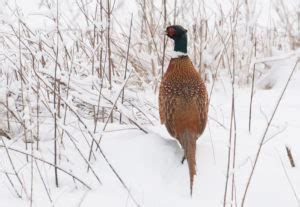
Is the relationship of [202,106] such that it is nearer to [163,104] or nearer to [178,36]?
[163,104]

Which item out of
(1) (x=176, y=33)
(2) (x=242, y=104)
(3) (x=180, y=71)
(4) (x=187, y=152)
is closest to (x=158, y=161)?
(4) (x=187, y=152)

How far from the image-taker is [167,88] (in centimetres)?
279

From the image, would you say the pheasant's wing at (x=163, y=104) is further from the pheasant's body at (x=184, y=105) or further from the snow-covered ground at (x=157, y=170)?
the snow-covered ground at (x=157, y=170)

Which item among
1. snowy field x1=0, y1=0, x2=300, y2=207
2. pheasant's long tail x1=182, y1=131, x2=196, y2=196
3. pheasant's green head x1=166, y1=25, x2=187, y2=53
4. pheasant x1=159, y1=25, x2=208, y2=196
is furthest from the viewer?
pheasant's green head x1=166, y1=25, x2=187, y2=53

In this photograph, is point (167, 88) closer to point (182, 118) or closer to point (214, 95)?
point (182, 118)

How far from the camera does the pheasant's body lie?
8.78 feet

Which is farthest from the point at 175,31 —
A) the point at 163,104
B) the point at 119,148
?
the point at 119,148

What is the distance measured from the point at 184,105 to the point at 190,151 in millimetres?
216

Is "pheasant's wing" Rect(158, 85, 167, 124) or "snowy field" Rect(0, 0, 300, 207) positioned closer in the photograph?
"snowy field" Rect(0, 0, 300, 207)

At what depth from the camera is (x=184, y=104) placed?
271 centimetres

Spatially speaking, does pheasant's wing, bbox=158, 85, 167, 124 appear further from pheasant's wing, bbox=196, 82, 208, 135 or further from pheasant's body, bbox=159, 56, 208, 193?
pheasant's wing, bbox=196, 82, 208, 135

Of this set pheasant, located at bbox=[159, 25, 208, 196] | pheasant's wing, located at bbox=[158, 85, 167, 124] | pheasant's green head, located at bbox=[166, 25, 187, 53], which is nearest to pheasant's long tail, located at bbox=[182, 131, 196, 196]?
pheasant, located at bbox=[159, 25, 208, 196]

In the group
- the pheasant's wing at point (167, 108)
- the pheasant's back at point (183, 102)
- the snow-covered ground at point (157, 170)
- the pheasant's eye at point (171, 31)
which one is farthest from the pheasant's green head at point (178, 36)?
the snow-covered ground at point (157, 170)

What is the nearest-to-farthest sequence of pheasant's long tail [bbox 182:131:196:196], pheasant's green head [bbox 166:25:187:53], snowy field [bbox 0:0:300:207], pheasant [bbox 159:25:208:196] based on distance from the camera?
snowy field [bbox 0:0:300:207], pheasant's long tail [bbox 182:131:196:196], pheasant [bbox 159:25:208:196], pheasant's green head [bbox 166:25:187:53]
